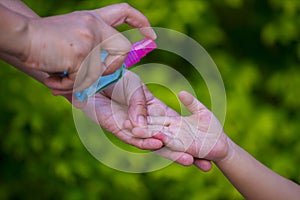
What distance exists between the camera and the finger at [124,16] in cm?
153

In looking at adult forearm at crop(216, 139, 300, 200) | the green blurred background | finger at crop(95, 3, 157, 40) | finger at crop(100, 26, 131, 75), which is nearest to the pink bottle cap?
finger at crop(95, 3, 157, 40)

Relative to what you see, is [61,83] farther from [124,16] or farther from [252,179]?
[252,179]

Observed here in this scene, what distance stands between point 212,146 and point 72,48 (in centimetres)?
55

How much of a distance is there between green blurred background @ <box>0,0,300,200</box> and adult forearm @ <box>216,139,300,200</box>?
3.00 ft

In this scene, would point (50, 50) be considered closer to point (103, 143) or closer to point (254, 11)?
point (103, 143)

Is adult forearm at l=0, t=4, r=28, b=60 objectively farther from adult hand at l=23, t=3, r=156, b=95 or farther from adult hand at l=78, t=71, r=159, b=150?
adult hand at l=78, t=71, r=159, b=150

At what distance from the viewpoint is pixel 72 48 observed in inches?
50.8

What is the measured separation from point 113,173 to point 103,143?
1.34 ft

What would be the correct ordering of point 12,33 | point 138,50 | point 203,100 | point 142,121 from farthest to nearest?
point 203,100
point 142,121
point 138,50
point 12,33

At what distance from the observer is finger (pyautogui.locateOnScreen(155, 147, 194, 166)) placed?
64.4 inches

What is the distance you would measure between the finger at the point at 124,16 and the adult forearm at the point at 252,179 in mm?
410

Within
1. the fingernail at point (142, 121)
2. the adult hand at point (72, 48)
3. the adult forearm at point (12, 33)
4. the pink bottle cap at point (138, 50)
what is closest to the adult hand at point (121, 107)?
the fingernail at point (142, 121)

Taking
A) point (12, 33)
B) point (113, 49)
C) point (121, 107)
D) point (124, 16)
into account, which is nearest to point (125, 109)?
point (121, 107)

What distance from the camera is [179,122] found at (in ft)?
5.60
